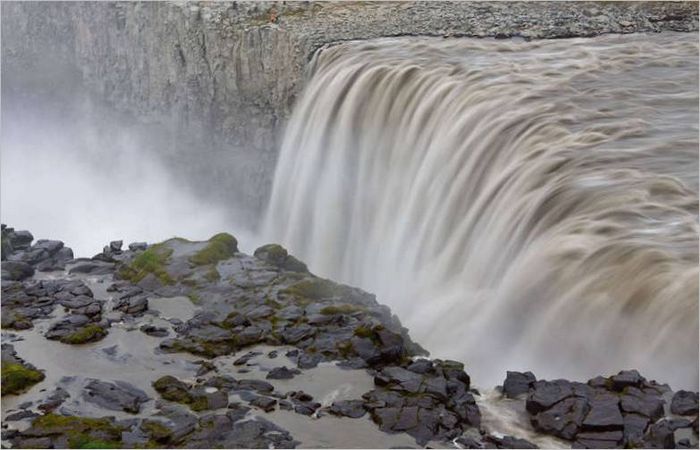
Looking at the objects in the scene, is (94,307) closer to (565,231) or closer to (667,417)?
(565,231)

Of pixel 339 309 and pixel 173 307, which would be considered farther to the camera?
pixel 173 307

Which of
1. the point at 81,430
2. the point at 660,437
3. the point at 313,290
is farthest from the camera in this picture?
the point at 313,290

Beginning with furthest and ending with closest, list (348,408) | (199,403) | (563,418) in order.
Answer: (199,403) → (348,408) → (563,418)

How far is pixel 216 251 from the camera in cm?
1648

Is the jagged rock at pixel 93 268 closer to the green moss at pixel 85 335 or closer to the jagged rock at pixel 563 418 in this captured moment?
the green moss at pixel 85 335

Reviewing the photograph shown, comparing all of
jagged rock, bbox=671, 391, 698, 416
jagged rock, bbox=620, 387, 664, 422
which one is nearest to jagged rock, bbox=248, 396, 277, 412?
jagged rock, bbox=620, 387, 664, 422

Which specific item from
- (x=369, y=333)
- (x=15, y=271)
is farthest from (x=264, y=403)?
(x=15, y=271)

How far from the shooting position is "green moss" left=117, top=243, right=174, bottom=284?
16.2 m

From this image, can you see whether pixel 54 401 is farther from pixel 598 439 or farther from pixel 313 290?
pixel 598 439

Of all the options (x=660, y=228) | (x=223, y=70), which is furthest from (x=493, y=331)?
(x=223, y=70)

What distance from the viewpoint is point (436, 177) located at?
17656mm

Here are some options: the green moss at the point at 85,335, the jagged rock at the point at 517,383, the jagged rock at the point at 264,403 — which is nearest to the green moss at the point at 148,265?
the green moss at the point at 85,335

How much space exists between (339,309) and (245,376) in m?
2.11

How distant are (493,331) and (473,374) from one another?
719 mm
